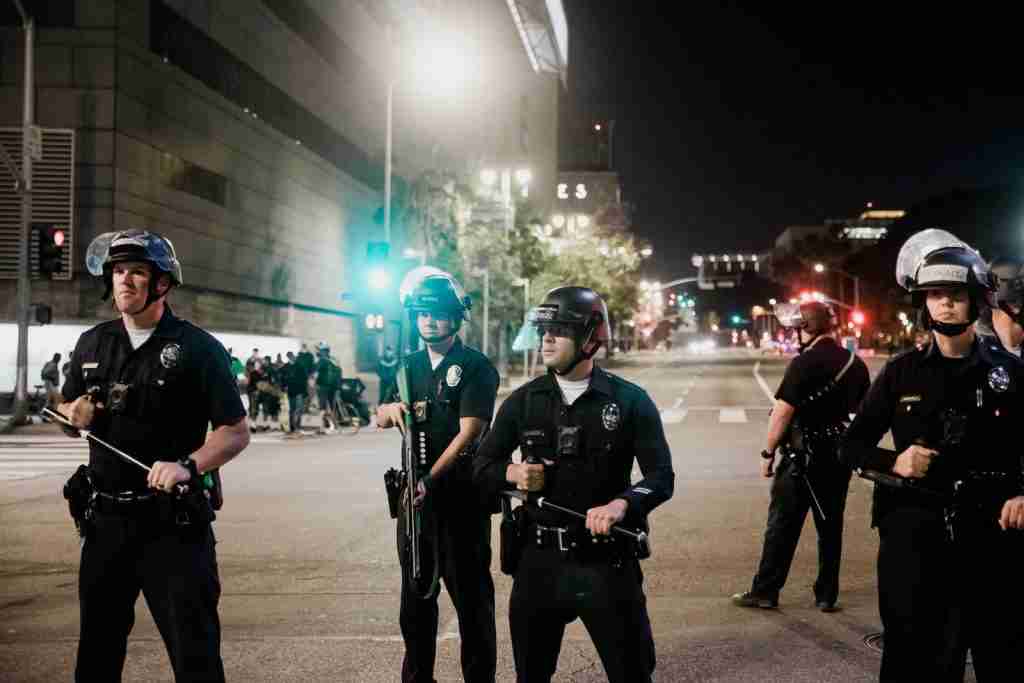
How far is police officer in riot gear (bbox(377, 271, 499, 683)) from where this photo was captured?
15.6 ft

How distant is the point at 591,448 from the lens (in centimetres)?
399

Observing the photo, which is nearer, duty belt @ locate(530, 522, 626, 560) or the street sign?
duty belt @ locate(530, 522, 626, 560)

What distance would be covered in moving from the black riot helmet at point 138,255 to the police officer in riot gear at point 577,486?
4.75ft

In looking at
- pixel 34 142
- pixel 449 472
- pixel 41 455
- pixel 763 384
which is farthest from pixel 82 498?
pixel 763 384

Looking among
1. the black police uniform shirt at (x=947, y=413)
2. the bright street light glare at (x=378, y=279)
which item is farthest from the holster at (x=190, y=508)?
the bright street light glare at (x=378, y=279)

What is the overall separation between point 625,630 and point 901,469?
1203 mm

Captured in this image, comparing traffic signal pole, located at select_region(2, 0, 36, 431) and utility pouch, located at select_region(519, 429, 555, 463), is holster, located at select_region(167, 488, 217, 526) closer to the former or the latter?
utility pouch, located at select_region(519, 429, 555, 463)

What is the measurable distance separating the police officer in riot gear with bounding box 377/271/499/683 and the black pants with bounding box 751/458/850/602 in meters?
2.67

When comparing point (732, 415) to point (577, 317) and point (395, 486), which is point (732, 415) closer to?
point (395, 486)

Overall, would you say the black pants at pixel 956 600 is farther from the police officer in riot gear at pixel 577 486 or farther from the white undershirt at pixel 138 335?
the white undershirt at pixel 138 335

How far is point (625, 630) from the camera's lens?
12.6ft

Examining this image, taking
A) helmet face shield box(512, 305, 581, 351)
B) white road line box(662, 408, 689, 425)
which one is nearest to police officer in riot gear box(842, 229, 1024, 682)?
helmet face shield box(512, 305, 581, 351)

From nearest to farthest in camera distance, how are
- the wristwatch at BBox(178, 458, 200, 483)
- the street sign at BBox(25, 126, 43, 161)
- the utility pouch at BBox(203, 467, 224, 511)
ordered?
1. the wristwatch at BBox(178, 458, 200, 483)
2. the utility pouch at BBox(203, 467, 224, 511)
3. the street sign at BBox(25, 126, 43, 161)

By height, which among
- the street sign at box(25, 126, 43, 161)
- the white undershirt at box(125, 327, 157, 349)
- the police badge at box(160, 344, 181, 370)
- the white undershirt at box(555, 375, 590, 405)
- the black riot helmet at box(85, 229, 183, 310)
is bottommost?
the white undershirt at box(555, 375, 590, 405)
